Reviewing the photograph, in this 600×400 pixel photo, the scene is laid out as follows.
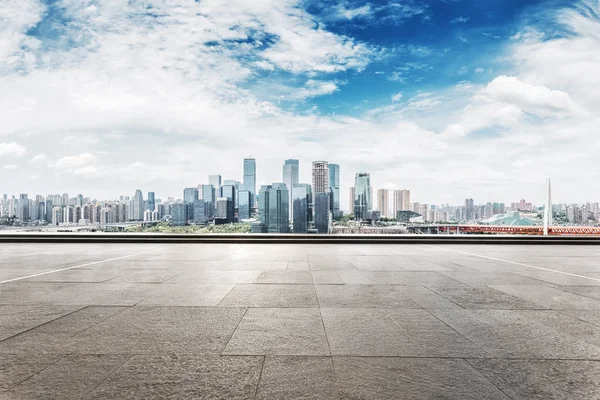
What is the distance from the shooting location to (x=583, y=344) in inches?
195

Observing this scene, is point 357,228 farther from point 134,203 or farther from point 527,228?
point 134,203

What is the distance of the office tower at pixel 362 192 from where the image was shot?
45.8 metres

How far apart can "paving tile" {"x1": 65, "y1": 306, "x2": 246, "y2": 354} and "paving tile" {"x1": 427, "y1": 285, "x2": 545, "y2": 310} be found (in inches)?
169

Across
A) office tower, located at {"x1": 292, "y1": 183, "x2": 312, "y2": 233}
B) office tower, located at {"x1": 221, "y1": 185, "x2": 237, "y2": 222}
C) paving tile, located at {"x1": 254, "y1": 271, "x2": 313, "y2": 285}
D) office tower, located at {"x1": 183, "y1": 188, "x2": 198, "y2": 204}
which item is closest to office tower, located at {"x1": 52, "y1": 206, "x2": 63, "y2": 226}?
office tower, located at {"x1": 183, "y1": 188, "x2": 198, "y2": 204}

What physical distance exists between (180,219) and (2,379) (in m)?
28.3

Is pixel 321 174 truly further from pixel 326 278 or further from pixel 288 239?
pixel 326 278

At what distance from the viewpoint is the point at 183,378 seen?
3.80 metres

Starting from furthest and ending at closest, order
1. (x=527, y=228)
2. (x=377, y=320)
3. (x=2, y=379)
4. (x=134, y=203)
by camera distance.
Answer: (x=134, y=203), (x=527, y=228), (x=377, y=320), (x=2, y=379)

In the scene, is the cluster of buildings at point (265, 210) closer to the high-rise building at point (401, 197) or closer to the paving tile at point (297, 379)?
the high-rise building at point (401, 197)

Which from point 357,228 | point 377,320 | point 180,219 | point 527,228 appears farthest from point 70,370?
point 527,228

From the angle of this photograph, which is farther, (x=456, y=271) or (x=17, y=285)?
(x=456, y=271)

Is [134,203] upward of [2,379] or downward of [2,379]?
upward

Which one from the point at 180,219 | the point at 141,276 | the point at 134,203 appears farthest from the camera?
the point at 134,203

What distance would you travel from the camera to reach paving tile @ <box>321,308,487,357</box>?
4617mm
